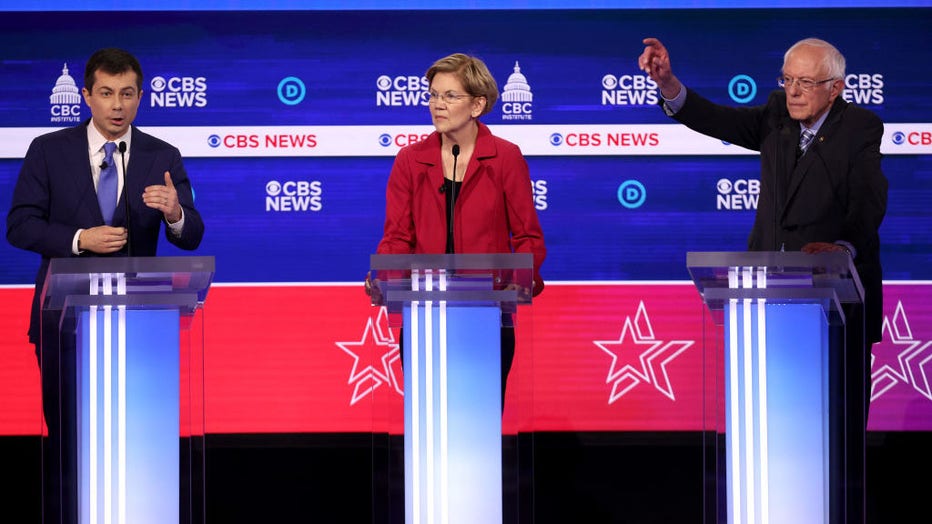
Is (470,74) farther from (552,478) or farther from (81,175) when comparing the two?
(552,478)

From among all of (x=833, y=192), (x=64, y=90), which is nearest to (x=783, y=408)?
(x=833, y=192)

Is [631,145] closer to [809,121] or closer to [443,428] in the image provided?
[809,121]

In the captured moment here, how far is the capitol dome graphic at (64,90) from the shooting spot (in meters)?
5.27

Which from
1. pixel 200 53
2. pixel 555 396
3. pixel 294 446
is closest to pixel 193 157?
pixel 200 53

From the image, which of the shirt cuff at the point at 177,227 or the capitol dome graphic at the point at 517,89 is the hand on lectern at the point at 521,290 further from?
the capitol dome graphic at the point at 517,89

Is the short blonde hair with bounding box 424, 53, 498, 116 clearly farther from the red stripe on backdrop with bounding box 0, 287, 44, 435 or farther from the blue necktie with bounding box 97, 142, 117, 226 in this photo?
the red stripe on backdrop with bounding box 0, 287, 44, 435

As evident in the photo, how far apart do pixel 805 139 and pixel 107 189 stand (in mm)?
2198

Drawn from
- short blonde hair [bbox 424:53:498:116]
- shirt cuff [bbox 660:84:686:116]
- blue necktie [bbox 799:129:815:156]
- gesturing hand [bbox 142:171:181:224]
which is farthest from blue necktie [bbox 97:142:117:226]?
blue necktie [bbox 799:129:815:156]

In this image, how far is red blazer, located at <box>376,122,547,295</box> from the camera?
12.3 ft

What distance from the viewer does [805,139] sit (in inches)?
149

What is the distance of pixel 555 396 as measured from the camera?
17.6 ft

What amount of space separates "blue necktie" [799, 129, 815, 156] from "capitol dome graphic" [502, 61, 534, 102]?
1.74m

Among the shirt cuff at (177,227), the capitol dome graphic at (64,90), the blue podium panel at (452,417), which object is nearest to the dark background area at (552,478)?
the shirt cuff at (177,227)

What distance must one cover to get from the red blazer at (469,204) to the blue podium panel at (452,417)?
0.99 metres
